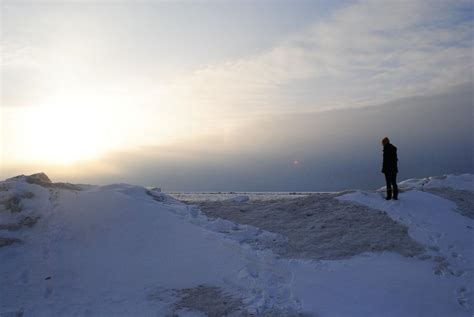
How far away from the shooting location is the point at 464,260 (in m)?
11.7

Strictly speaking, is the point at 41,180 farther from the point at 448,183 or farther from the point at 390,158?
the point at 448,183

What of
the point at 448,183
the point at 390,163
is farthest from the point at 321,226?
the point at 448,183

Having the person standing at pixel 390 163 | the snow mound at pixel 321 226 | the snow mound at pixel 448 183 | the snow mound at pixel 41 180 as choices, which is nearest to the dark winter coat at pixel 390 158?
the person standing at pixel 390 163

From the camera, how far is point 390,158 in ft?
52.8

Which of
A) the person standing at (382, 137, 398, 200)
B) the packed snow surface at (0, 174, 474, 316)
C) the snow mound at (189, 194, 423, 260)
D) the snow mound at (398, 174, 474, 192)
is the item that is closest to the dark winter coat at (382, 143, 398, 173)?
the person standing at (382, 137, 398, 200)

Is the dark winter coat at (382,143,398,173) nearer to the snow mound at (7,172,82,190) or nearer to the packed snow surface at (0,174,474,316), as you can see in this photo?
the packed snow surface at (0,174,474,316)

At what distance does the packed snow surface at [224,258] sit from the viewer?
9656mm

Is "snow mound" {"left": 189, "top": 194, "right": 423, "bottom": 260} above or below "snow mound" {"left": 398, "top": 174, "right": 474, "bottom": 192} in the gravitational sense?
below

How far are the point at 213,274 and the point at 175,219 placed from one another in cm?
367

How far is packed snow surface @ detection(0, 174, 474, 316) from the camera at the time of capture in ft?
31.7

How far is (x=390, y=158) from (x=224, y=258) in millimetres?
8892

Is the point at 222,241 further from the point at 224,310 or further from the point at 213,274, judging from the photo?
the point at 224,310

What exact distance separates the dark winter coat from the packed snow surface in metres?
1.41

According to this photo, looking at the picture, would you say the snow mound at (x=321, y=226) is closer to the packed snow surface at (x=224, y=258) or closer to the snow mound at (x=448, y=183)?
the packed snow surface at (x=224, y=258)
